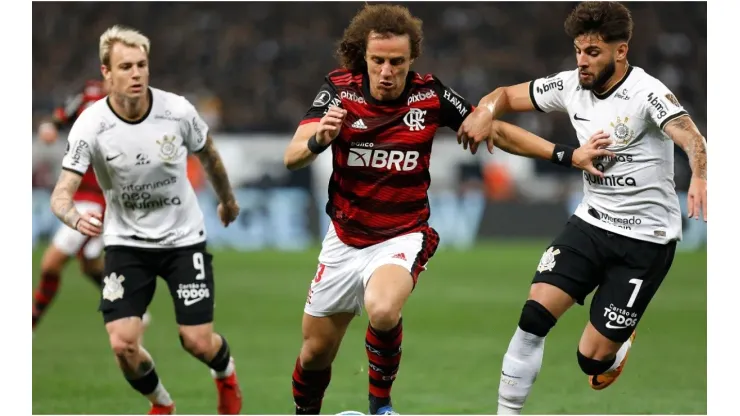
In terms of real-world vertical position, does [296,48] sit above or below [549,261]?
below

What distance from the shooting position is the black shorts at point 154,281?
706cm

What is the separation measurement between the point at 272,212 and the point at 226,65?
5966mm

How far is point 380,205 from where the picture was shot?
6355 millimetres

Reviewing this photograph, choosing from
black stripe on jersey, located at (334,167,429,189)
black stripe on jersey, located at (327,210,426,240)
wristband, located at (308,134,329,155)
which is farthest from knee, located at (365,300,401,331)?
wristband, located at (308,134,329,155)

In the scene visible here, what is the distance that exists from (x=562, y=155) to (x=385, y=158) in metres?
1.05

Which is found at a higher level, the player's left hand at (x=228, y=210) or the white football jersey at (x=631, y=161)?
the white football jersey at (x=631, y=161)

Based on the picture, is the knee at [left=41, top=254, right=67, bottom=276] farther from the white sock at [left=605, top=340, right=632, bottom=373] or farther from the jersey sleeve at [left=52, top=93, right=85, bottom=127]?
the white sock at [left=605, top=340, right=632, bottom=373]

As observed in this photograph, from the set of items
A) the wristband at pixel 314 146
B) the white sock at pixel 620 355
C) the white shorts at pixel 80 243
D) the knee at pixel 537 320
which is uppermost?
the wristband at pixel 314 146

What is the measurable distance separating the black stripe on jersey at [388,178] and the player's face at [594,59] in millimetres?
1134

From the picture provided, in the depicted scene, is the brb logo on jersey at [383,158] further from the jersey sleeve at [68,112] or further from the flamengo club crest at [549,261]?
the jersey sleeve at [68,112]

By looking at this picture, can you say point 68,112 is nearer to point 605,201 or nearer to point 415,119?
point 415,119

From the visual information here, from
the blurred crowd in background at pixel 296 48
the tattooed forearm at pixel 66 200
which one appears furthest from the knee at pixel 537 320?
the blurred crowd in background at pixel 296 48

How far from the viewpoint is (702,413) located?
727 centimetres

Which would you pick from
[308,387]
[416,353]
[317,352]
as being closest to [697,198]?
[317,352]
